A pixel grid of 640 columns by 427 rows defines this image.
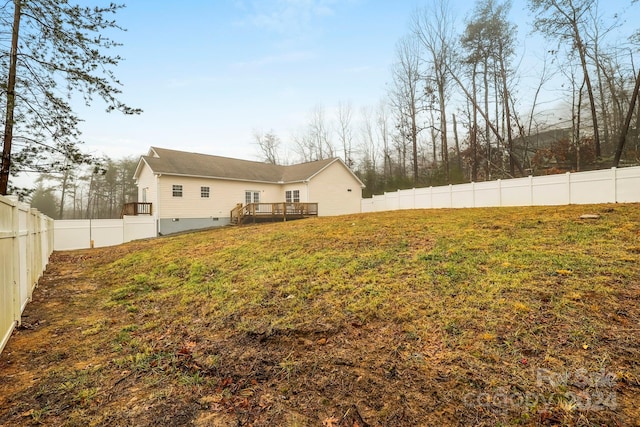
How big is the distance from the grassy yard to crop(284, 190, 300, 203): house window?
1585cm

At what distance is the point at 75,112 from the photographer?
7.09 m

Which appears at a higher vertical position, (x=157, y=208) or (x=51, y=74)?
(x=51, y=74)

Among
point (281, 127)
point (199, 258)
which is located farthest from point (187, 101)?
point (281, 127)

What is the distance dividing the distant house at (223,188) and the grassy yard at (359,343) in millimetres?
12417

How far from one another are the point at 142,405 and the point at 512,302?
4.04 metres

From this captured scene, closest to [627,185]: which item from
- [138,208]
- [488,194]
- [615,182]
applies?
[615,182]

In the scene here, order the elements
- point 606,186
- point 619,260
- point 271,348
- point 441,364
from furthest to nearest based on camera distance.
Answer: point 606,186 < point 619,260 < point 271,348 < point 441,364

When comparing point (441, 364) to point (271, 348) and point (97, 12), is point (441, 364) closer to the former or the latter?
point (271, 348)

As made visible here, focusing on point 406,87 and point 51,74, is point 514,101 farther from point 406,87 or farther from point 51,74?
point 51,74

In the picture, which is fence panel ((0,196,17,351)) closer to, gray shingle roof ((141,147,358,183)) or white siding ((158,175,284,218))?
white siding ((158,175,284,218))

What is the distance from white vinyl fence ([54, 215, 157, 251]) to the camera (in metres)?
14.4

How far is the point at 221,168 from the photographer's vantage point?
21.0m

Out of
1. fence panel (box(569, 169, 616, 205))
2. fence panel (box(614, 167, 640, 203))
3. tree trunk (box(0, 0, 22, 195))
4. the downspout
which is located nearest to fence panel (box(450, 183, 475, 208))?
fence panel (box(569, 169, 616, 205))

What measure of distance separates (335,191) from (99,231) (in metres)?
15.1
